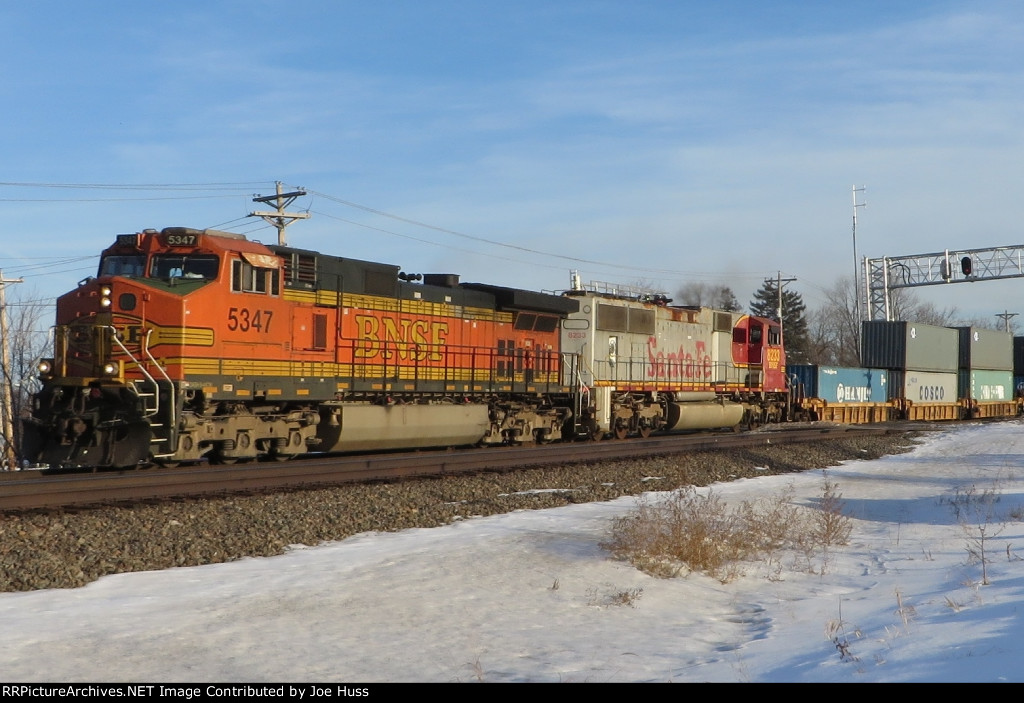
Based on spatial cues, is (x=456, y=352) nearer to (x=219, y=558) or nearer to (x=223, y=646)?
(x=219, y=558)

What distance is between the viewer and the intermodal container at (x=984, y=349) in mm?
46031

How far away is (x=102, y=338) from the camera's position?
1455 centimetres

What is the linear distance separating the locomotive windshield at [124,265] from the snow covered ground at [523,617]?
7174 millimetres

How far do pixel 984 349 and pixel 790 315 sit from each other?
41.5 meters

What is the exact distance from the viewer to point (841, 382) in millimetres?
38344

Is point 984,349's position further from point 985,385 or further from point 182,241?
point 182,241

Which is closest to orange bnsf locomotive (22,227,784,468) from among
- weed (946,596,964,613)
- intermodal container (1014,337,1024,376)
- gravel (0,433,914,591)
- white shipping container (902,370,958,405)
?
gravel (0,433,914,591)

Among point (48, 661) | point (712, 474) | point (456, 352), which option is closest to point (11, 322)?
point (456, 352)

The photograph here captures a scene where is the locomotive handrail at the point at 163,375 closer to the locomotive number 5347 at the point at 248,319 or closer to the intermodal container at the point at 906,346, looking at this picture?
the locomotive number 5347 at the point at 248,319

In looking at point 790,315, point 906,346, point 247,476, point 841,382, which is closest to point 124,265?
point 247,476

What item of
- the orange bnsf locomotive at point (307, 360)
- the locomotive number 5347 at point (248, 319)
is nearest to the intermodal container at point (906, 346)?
the orange bnsf locomotive at point (307, 360)

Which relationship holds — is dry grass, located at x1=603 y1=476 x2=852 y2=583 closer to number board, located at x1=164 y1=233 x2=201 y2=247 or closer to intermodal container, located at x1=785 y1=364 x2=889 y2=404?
number board, located at x1=164 y1=233 x2=201 y2=247

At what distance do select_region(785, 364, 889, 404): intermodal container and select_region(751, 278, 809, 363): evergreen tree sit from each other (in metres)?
47.4

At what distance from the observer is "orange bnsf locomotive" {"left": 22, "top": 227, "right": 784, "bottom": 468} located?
14.3 meters
